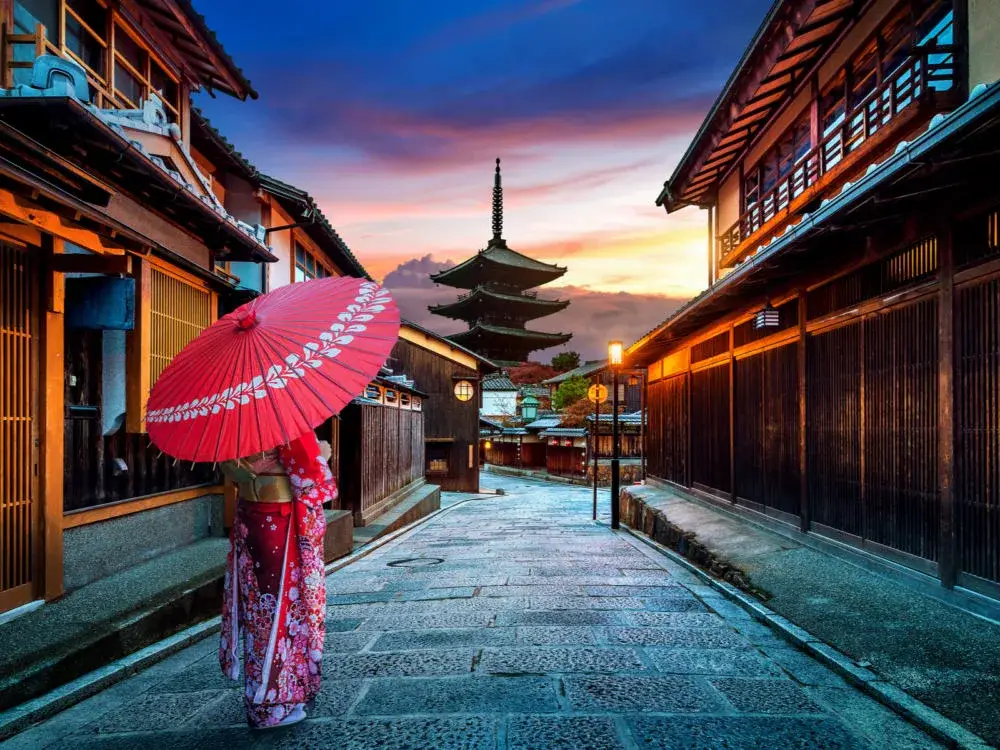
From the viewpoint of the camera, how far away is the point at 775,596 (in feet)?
22.4

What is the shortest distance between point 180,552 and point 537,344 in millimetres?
48820

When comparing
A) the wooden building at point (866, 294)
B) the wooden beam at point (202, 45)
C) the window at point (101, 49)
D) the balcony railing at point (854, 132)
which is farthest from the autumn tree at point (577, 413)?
the window at point (101, 49)

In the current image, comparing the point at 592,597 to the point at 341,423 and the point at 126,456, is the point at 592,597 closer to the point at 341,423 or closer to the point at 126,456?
the point at 126,456

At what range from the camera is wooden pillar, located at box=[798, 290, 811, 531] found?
9273 mm

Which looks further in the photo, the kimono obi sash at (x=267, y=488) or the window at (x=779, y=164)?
the window at (x=779, y=164)

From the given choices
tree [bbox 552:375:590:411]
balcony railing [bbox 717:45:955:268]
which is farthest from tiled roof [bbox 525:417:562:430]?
balcony railing [bbox 717:45:955:268]

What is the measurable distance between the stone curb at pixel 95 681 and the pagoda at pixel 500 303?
46.4 m

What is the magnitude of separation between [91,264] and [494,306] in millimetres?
48402

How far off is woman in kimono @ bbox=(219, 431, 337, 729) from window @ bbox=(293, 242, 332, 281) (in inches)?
515

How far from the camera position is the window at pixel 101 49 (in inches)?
270

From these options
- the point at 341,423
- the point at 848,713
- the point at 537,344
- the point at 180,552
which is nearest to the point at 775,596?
the point at 848,713

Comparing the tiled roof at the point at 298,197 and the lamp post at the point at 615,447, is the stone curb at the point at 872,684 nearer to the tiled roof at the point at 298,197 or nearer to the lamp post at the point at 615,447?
the lamp post at the point at 615,447

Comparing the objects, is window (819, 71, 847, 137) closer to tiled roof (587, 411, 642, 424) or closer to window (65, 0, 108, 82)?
window (65, 0, 108, 82)

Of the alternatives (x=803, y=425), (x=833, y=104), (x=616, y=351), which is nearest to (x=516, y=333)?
(x=616, y=351)
